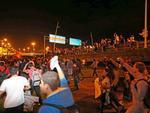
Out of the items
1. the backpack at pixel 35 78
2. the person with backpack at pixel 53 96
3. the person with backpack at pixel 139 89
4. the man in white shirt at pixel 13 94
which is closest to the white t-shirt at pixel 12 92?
the man in white shirt at pixel 13 94

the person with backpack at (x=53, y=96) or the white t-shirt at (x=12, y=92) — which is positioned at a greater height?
the person with backpack at (x=53, y=96)

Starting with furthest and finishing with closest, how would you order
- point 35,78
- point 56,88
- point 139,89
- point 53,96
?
point 35,78
point 139,89
point 56,88
point 53,96

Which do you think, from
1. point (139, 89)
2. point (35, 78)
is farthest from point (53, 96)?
point (35, 78)

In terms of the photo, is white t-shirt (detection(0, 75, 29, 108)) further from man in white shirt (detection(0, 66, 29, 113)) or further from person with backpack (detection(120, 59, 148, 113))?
person with backpack (detection(120, 59, 148, 113))

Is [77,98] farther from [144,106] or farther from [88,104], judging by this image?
[144,106]

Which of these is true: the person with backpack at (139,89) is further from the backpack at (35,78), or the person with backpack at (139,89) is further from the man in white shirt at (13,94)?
the backpack at (35,78)

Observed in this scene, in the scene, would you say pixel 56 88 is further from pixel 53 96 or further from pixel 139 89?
pixel 139 89

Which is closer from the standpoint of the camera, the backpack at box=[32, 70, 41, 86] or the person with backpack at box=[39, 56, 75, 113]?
the person with backpack at box=[39, 56, 75, 113]

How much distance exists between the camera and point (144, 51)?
3738cm

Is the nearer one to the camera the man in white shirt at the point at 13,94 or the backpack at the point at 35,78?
the man in white shirt at the point at 13,94

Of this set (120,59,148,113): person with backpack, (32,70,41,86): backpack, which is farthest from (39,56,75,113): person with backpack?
(32,70,41,86): backpack

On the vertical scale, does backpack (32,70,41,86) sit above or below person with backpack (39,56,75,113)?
below

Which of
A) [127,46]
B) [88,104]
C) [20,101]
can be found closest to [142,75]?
[20,101]

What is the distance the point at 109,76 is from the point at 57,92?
29.3ft
